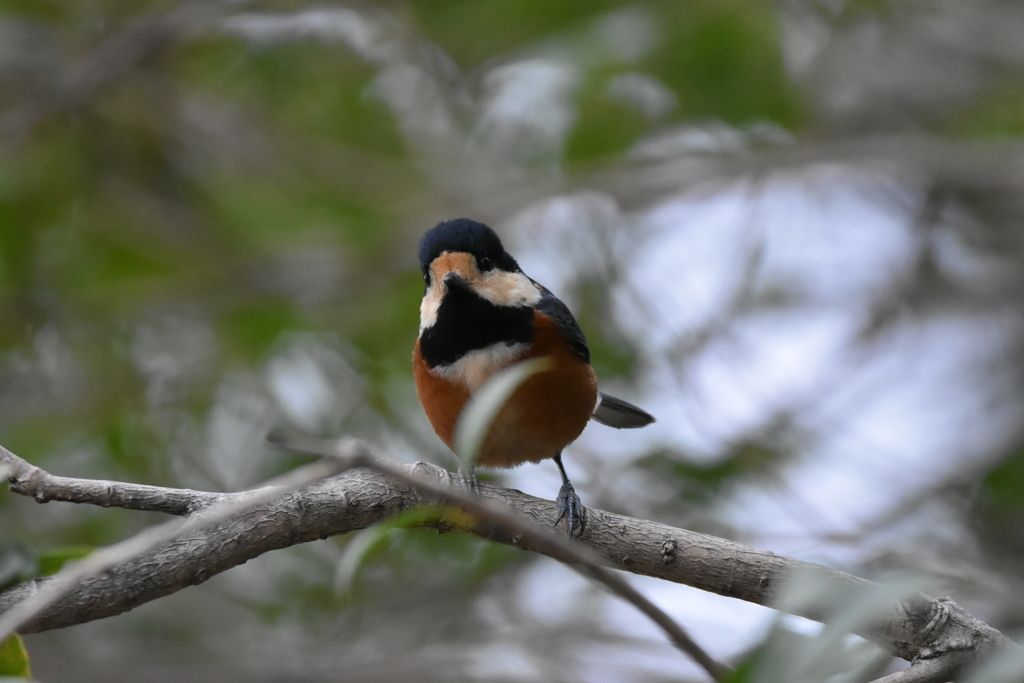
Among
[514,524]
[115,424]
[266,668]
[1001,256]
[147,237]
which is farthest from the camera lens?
[1001,256]

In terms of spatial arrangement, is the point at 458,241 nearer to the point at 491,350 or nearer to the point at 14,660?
the point at 491,350

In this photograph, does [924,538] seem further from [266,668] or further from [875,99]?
[266,668]

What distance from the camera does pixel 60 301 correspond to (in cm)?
530

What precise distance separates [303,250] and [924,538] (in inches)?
155

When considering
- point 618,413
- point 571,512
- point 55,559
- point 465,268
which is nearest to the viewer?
Result: point 55,559

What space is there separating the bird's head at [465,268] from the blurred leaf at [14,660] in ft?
5.86

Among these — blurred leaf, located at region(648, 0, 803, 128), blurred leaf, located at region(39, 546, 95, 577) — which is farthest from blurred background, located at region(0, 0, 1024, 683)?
blurred leaf, located at region(39, 546, 95, 577)

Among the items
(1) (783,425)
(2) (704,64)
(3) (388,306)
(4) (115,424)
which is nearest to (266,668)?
(4) (115,424)

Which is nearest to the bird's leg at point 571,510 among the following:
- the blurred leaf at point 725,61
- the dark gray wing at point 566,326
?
the dark gray wing at point 566,326

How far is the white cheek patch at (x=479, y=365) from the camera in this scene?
326 cm

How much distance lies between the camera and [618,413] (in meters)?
4.70

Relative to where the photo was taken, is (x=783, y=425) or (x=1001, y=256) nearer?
(x=783, y=425)

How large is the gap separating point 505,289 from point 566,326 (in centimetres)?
29

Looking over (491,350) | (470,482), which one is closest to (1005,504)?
(491,350)
